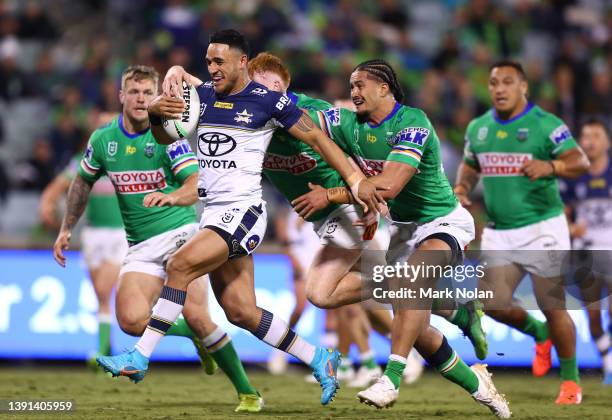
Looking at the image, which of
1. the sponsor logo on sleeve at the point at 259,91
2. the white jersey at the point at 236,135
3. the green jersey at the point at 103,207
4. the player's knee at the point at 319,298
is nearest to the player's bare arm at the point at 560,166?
the player's knee at the point at 319,298

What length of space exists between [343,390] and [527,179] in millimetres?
2690

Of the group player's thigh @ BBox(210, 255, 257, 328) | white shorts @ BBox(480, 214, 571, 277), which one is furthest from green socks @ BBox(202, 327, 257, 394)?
white shorts @ BBox(480, 214, 571, 277)

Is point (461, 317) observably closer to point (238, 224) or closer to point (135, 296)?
point (238, 224)

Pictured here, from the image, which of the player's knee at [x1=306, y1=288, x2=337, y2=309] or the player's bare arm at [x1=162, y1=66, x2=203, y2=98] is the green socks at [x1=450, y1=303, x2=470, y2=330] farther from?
the player's bare arm at [x1=162, y1=66, x2=203, y2=98]

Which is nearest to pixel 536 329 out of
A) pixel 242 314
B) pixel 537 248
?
pixel 537 248

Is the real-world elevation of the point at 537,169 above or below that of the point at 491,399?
above

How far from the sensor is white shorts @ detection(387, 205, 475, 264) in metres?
8.22

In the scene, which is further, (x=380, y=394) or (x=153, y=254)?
(x=153, y=254)

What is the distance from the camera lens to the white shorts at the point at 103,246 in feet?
40.0

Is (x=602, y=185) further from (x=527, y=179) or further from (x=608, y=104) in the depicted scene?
(x=608, y=104)

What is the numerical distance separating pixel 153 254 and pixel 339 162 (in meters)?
2.06

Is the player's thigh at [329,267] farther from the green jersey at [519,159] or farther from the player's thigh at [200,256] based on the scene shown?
the green jersey at [519,159]

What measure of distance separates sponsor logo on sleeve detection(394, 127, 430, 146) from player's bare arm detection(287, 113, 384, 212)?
1.35 feet

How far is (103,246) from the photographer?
12.3m
